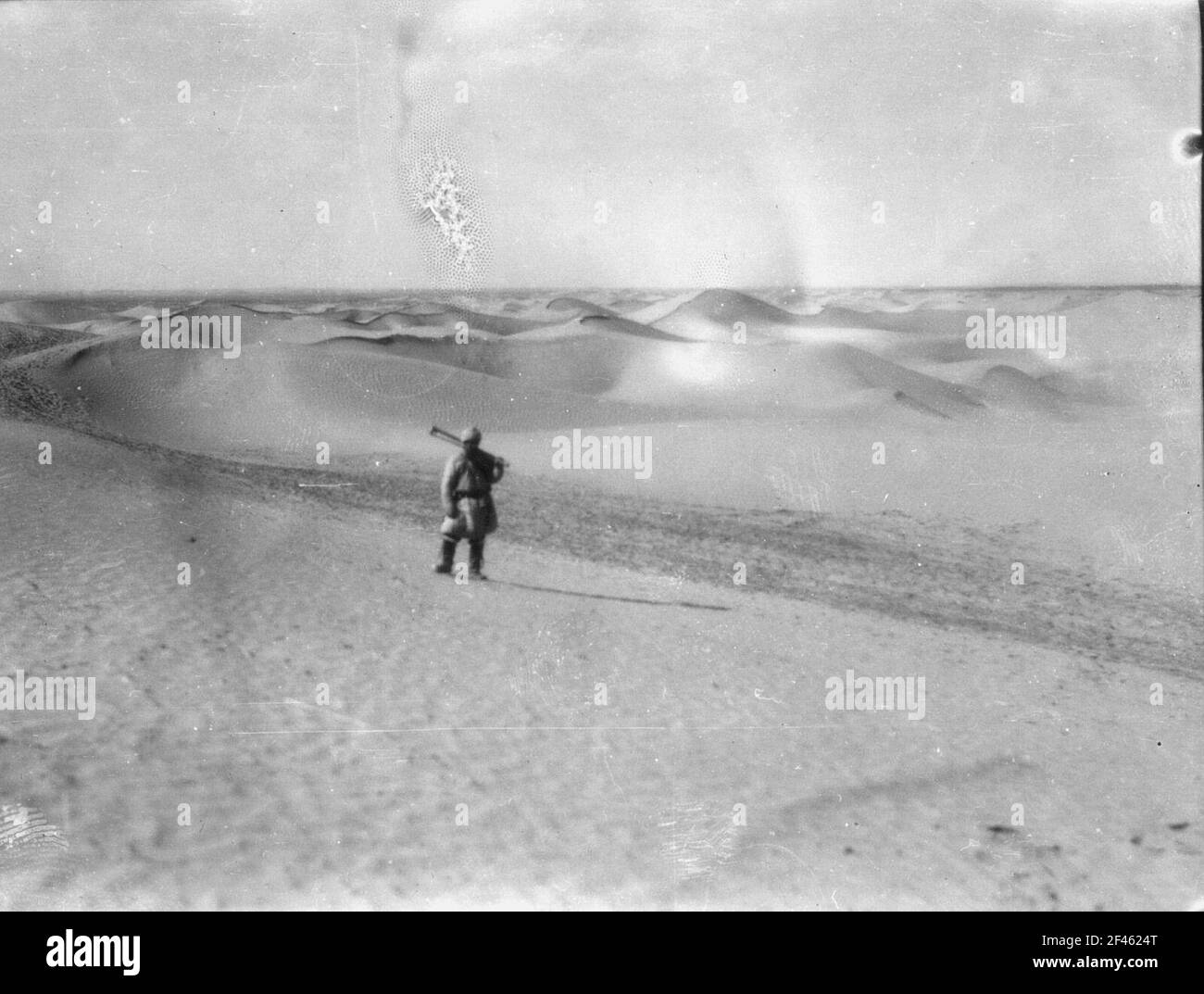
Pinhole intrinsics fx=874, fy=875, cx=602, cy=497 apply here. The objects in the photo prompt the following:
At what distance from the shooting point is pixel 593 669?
10.7 ft

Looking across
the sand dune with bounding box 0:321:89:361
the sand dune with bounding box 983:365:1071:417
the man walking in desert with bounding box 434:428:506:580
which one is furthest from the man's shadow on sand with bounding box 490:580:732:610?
the sand dune with bounding box 0:321:89:361

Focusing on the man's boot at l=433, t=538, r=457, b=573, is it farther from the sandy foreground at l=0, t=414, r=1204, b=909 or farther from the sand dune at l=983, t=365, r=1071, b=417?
the sand dune at l=983, t=365, r=1071, b=417

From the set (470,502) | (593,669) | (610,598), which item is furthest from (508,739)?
(470,502)

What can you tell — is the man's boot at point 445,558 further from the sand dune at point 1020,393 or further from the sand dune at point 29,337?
the sand dune at point 1020,393

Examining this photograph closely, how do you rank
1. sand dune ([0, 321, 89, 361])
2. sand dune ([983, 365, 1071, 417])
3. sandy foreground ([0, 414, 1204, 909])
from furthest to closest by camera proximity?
sand dune ([983, 365, 1071, 417])
sand dune ([0, 321, 89, 361])
sandy foreground ([0, 414, 1204, 909])

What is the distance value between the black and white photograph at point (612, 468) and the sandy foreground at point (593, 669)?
0.05ft

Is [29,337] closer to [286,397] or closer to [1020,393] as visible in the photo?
[286,397]

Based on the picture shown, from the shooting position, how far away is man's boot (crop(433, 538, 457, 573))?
3494mm

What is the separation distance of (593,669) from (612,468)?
83 cm

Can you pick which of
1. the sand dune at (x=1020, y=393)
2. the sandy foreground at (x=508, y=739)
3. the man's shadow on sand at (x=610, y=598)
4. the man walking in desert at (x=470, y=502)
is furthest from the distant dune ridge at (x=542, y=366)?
the man's shadow on sand at (x=610, y=598)

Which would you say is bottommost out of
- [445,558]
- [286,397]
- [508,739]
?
[508,739]

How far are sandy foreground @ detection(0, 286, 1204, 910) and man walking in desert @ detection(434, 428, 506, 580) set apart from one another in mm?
79
